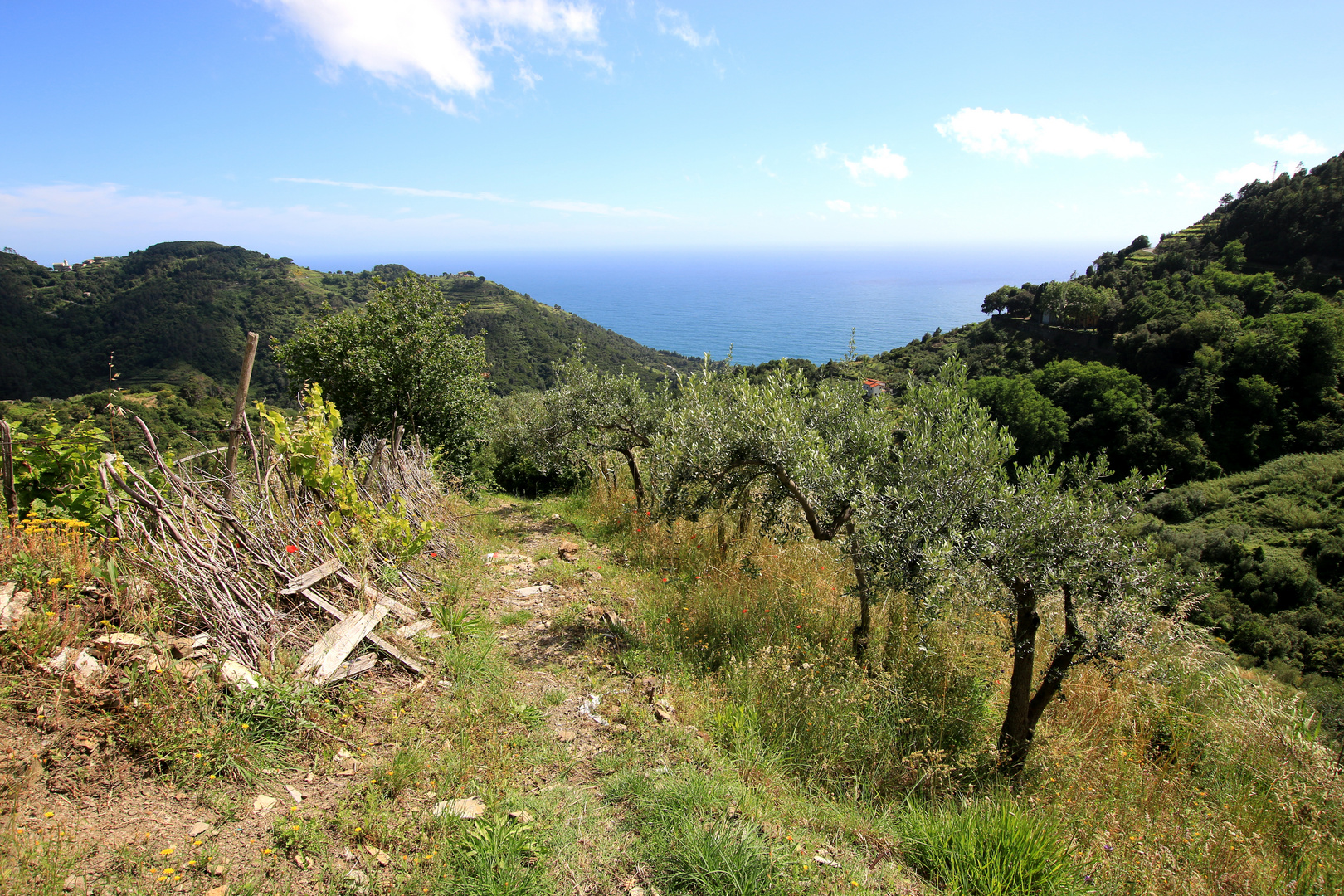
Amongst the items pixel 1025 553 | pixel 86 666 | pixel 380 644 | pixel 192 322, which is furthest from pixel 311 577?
pixel 192 322

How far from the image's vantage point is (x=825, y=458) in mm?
5727

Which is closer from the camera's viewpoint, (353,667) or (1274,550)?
(353,667)

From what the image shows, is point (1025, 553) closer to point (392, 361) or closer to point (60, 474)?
point (60, 474)

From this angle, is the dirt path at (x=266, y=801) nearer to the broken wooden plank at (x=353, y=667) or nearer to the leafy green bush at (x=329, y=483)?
the broken wooden plank at (x=353, y=667)

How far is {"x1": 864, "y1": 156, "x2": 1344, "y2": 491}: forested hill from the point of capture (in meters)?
46.5

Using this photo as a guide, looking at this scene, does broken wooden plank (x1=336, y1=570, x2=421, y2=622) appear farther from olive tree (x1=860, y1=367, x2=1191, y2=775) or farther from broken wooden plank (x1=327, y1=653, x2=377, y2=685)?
olive tree (x1=860, y1=367, x2=1191, y2=775)

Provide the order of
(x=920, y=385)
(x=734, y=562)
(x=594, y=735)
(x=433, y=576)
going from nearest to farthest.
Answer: (x=594, y=735) → (x=920, y=385) → (x=433, y=576) → (x=734, y=562)

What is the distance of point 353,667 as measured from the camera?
4.63 metres

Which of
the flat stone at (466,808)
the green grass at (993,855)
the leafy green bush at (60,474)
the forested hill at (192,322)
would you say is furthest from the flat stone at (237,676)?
the forested hill at (192,322)

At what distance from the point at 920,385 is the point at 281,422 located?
7.40 metres

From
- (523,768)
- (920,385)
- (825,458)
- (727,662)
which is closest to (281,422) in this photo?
(523,768)

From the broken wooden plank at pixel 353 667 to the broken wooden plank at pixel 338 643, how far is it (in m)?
0.05

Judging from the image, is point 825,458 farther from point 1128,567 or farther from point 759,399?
point 1128,567

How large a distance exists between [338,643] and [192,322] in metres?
87.5
